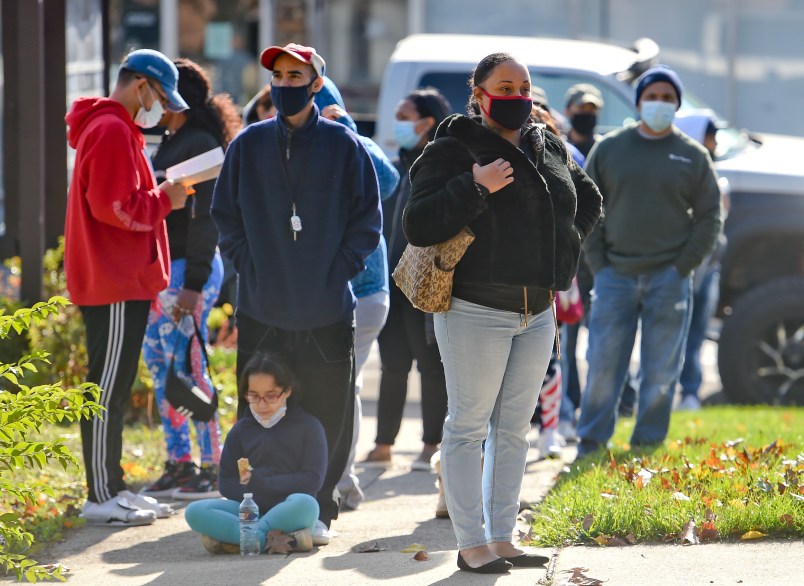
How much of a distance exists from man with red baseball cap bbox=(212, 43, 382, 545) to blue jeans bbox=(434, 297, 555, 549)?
2.52 feet

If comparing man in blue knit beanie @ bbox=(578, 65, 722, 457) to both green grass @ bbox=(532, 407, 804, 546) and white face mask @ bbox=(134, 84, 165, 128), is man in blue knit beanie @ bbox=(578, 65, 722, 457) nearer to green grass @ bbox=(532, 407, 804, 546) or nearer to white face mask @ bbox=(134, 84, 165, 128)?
green grass @ bbox=(532, 407, 804, 546)

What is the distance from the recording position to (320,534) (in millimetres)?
5867

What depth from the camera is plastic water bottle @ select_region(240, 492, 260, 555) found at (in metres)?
5.67

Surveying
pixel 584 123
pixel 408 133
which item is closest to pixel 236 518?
pixel 408 133

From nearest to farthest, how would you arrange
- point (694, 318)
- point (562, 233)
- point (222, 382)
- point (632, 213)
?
point (562, 233)
point (632, 213)
point (222, 382)
point (694, 318)

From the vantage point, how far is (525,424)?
5.23 meters

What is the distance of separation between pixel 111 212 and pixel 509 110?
192cm

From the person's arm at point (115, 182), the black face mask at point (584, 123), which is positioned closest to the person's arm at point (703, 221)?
the black face mask at point (584, 123)

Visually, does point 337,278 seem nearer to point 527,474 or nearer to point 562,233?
point 562,233

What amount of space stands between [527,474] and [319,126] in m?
2.51

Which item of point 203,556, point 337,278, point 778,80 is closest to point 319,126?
point 337,278

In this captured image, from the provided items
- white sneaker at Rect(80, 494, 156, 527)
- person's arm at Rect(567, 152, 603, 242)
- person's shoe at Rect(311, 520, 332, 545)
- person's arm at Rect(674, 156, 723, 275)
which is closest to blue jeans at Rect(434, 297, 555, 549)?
person's arm at Rect(567, 152, 603, 242)

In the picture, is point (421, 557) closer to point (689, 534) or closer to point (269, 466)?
point (269, 466)

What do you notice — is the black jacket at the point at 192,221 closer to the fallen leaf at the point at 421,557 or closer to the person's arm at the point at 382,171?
the person's arm at the point at 382,171
